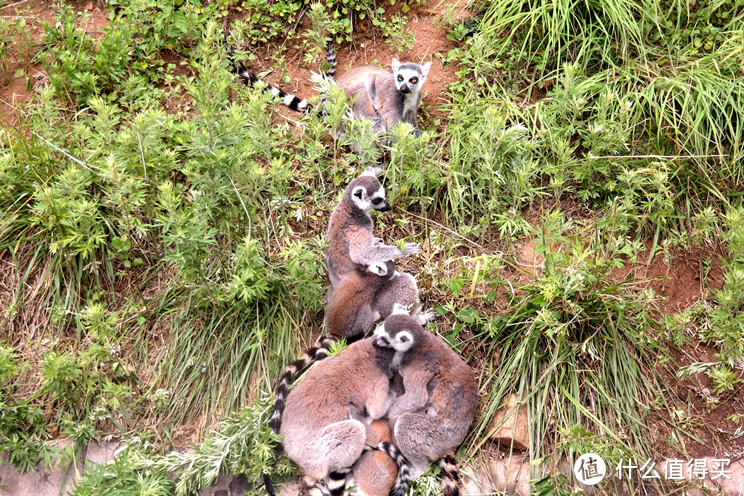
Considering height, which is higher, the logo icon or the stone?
the logo icon

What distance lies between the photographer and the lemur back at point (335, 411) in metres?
4.05

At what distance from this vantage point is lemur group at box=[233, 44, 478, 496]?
409cm

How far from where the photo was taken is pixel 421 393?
14.5 ft

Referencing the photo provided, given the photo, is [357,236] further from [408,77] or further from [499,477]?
[499,477]

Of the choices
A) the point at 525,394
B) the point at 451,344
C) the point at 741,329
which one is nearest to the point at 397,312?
the point at 451,344

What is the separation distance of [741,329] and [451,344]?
224 cm

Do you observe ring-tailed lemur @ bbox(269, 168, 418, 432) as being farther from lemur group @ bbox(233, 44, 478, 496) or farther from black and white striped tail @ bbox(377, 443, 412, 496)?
black and white striped tail @ bbox(377, 443, 412, 496)

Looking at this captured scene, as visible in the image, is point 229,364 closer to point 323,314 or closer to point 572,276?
point 323,314

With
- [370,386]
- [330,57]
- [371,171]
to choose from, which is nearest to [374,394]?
[370,386]

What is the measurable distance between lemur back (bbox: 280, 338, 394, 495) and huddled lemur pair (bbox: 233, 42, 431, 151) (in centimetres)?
256

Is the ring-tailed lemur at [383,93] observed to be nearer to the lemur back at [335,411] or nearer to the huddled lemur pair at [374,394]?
the huddled lemur pair at [374,394]

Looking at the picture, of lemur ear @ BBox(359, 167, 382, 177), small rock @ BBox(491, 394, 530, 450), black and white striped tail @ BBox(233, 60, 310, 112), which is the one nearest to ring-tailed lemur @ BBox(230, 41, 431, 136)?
black and white striped tail @ BBox(233, 60, 310, 112)

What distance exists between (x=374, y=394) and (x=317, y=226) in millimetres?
1820

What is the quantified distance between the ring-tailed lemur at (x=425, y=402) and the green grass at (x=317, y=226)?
0.65ft
